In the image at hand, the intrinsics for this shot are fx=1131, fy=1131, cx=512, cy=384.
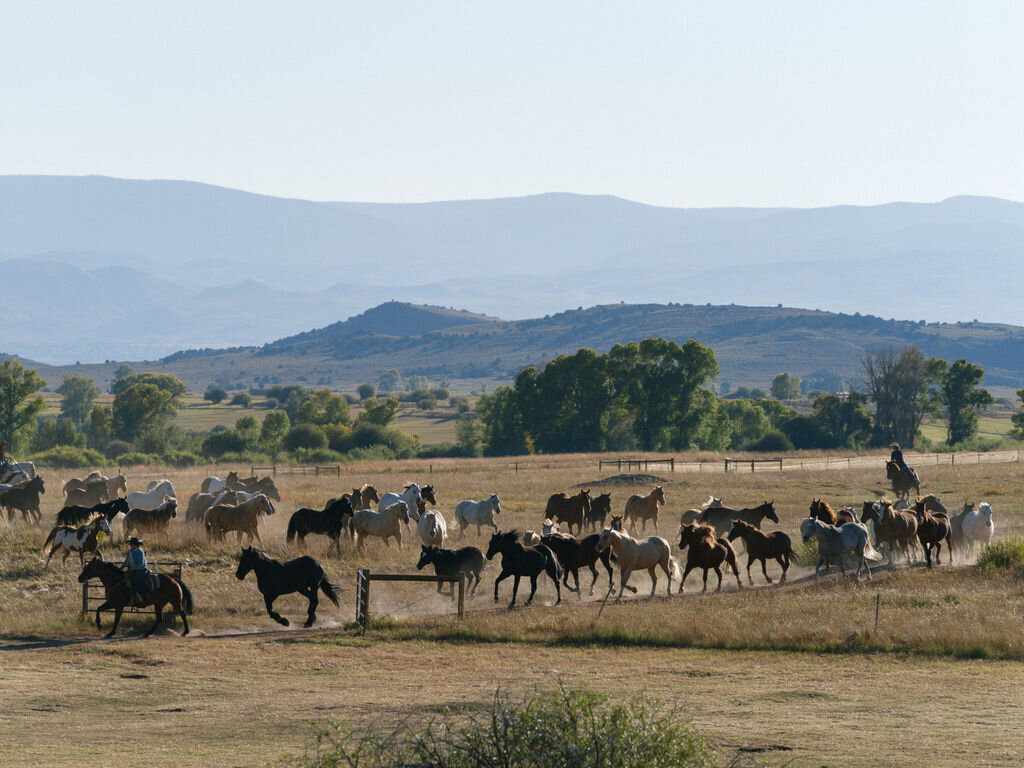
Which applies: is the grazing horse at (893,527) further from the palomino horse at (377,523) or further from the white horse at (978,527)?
the palomino horse at (377,523)

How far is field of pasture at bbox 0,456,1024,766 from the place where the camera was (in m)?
14.4

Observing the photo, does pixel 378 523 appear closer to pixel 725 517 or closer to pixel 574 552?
pixel 574 552

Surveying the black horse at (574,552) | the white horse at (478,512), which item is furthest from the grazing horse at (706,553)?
the white horse at (478,512)

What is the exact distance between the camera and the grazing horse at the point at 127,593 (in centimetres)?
2205

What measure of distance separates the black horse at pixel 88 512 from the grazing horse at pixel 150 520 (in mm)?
317

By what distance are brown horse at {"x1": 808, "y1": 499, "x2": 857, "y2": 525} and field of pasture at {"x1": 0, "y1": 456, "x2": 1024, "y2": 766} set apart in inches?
59.6

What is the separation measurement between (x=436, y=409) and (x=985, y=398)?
355 feet

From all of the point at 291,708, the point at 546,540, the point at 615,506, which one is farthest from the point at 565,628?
the point at 615,506

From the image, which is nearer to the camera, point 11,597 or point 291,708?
point 291,708

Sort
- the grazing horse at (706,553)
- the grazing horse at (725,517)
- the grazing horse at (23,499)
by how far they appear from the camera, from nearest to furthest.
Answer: the grazing horse at (706,553) → the grazing horse at (725,517) → the grazing horse at (23,499)

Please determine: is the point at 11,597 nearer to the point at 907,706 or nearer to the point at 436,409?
the point at 907,706

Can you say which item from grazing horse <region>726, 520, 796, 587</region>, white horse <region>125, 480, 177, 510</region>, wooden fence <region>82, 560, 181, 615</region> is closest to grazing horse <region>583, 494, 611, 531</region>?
grazing horse <region>726, 520, 796, 587</region>

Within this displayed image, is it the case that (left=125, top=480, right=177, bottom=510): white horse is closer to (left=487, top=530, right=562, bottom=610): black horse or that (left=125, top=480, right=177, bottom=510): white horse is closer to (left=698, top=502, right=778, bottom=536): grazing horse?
(left=487, top=530, right=562, bottom=610): black horse

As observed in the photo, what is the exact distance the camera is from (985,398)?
10500 centimetres
